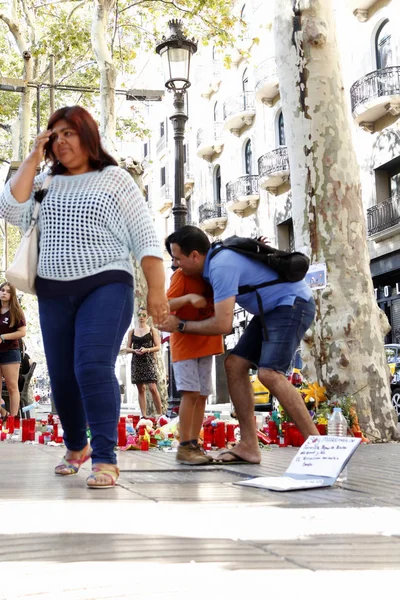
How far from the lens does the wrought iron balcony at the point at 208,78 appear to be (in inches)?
1471

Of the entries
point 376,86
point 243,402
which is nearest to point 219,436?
point 243,402


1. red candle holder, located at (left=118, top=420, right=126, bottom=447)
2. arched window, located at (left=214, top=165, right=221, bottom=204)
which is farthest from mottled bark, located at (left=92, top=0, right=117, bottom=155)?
arched window, located at (left=214, top=165, right=221, bottom=204)

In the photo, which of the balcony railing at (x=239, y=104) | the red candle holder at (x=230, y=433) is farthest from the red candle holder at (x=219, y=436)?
the balcony railing at (x=239, y=104)

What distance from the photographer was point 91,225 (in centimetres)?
483

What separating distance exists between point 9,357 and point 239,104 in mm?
23117

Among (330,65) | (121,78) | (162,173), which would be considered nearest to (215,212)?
(121,78)

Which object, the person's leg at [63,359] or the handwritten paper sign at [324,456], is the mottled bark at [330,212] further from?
the person's leg at [63,359]

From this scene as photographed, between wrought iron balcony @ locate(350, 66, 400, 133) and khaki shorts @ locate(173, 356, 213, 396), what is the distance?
18.1m

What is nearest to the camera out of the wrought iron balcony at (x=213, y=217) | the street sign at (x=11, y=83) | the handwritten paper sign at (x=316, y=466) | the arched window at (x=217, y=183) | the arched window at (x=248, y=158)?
the handwritten paper sign at (x=316, y=466)

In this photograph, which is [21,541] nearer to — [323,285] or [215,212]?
[323,285]

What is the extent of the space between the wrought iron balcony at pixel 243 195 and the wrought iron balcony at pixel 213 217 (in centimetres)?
172

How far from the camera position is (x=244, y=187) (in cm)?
3281

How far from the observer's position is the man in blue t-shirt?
18.7ft

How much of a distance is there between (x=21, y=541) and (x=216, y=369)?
1354 inches
